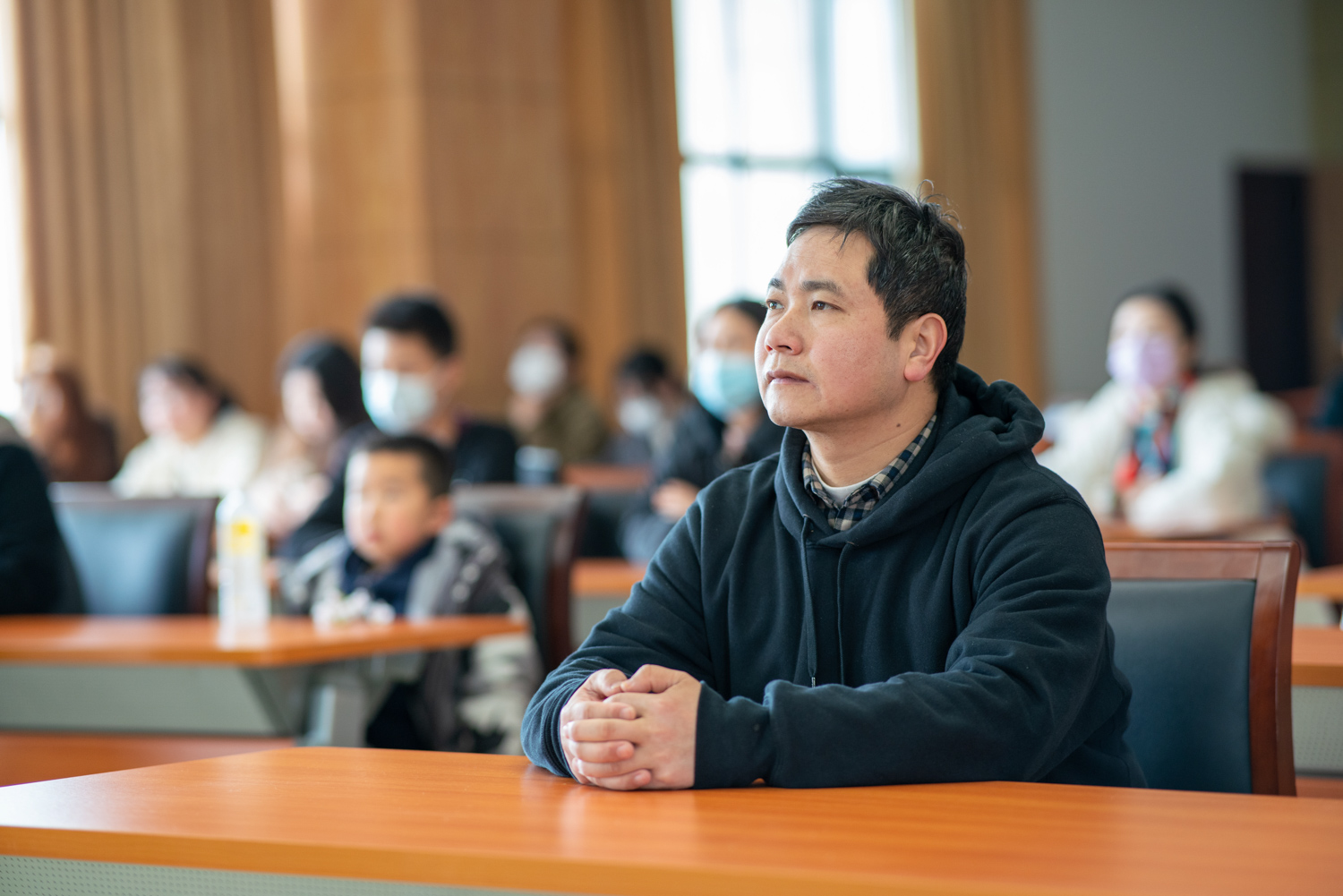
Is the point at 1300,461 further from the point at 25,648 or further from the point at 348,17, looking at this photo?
the point at 348,17

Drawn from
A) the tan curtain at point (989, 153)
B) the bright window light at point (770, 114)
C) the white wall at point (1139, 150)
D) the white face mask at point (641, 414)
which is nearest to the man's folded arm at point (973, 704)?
the white face mask at point (641, 414)

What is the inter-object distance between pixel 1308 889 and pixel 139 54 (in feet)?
21.8

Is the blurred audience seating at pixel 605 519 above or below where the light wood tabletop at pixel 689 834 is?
below

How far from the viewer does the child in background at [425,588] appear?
2.92 m

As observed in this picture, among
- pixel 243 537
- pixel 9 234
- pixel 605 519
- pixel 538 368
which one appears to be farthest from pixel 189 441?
pixel 243 537

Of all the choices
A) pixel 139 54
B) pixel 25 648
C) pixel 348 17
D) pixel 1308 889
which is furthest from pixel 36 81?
pixel 1308 889

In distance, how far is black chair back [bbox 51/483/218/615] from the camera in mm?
3436

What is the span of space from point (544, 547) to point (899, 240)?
1787 millimetres

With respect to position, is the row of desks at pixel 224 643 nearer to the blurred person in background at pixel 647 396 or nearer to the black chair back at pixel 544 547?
the black chair back at pixel 544 547

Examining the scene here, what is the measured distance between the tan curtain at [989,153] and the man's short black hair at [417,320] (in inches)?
263

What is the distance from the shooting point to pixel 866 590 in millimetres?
1569

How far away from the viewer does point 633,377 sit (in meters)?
7.78

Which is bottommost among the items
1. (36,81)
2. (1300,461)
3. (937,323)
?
(1300,461)

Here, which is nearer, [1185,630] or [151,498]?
[1185,630]
